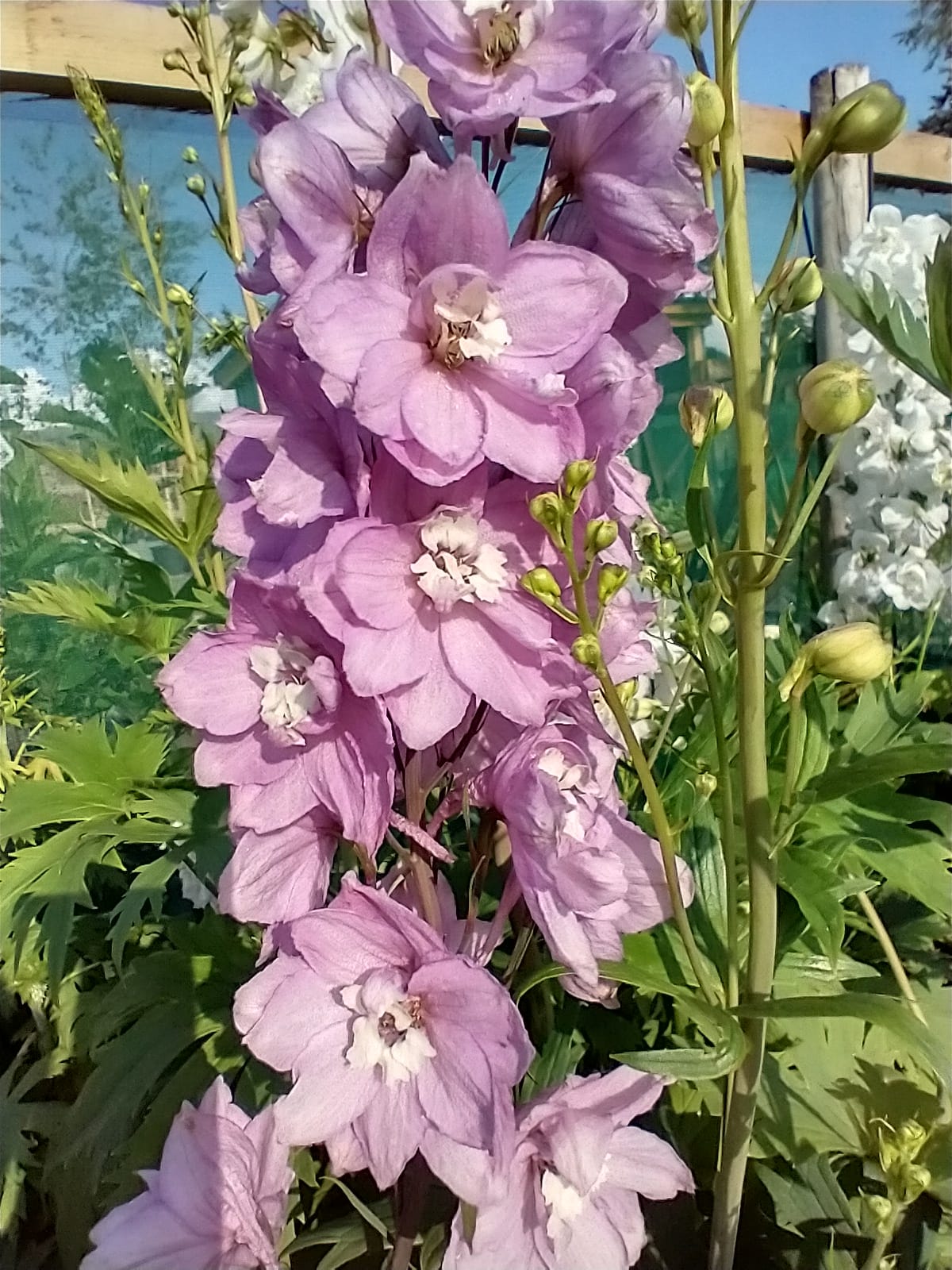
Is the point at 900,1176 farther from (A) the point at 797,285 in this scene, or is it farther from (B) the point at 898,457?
(B) the point at 898,457

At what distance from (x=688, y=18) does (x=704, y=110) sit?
8 cm

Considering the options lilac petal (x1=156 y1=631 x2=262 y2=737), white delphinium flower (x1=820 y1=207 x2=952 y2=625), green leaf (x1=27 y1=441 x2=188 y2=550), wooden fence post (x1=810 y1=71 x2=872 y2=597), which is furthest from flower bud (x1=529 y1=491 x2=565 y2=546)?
wooden fence post (x1=810 y1=71 x2=872 y2=597)

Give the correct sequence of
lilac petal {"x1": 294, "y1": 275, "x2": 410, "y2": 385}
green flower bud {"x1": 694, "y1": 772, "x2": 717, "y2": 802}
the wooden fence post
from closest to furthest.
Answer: lilac petal {"x1": 294, "y1": 275, "x2": 410, "y2": 385}
green flower bud {"x1": 694, "y1": 772, "x2": 717, "y2": 802}
the wooden fence post

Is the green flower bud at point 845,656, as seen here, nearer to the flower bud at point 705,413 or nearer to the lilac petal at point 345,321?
the flower bud at point 705,413

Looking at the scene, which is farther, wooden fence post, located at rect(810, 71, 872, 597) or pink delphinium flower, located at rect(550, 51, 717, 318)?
wooden fence post, located at rect(810, 71, 872, 597)

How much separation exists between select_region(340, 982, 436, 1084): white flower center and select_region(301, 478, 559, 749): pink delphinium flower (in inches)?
3.9

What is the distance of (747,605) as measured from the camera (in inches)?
16.5

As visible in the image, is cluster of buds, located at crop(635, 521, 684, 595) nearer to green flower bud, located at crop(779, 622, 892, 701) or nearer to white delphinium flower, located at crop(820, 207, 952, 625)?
green flower bud, located at crop(779, 622, 892, 701)

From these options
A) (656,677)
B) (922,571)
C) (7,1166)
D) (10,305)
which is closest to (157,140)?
(10,305)

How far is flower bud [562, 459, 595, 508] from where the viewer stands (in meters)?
0.31

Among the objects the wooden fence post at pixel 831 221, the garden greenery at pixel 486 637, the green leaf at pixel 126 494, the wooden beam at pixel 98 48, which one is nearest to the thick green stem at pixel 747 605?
the garden greenery at pixel 486 637

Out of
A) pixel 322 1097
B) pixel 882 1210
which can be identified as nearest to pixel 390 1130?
pixel 322 1097

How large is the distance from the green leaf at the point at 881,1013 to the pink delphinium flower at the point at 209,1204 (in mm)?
225

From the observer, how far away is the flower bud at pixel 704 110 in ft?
1.17
